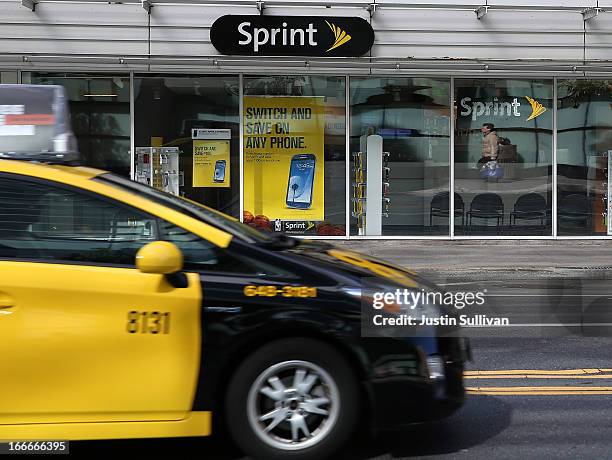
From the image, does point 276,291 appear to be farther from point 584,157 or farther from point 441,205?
point 584,157

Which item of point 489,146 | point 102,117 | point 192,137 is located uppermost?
point 102,117

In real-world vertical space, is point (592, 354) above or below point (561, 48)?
below

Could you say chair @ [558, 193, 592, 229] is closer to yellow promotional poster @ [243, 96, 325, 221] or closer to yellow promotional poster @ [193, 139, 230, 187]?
yellow promotional poster @ [243, 96, 325, 221]

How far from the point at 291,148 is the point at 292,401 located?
38.5 ft

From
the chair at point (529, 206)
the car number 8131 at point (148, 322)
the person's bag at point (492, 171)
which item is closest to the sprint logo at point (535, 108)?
the person's bag at point (492, 171)

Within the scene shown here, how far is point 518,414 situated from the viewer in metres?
5.24

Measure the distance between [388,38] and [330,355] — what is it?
11626 millimetres

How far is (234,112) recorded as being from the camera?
608 inches

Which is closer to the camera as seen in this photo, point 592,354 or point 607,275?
point 592,354

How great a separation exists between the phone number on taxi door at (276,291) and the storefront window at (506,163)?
480 inches

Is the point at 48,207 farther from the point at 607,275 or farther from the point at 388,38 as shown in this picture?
the point at 388,38

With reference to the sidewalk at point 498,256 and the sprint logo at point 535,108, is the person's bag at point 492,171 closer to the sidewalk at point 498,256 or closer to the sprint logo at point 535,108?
the sprint logo at point 535,108

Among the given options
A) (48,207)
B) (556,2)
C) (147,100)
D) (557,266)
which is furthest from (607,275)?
(48,207)

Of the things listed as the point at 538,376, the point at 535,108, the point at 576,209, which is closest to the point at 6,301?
the point at 538,376
